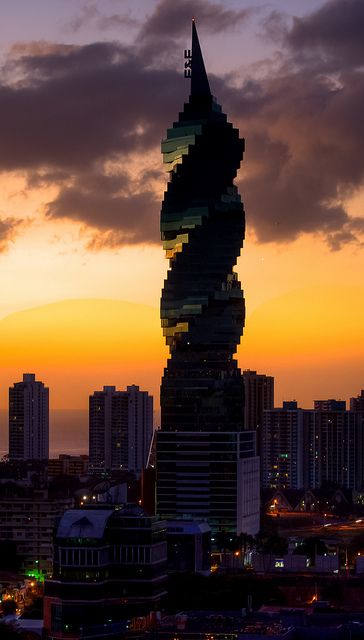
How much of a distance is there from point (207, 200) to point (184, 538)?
24889 mm

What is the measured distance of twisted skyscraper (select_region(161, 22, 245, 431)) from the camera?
3925 inches

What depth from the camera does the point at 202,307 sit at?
99.6 m

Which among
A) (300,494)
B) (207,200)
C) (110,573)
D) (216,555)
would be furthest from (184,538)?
(300,494)

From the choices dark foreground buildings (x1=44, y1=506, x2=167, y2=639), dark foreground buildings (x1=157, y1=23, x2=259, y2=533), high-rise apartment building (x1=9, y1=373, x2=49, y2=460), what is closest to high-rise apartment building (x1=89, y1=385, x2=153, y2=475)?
high-rise apartment building (x1=9, y1=373, x2=49, y2=460)

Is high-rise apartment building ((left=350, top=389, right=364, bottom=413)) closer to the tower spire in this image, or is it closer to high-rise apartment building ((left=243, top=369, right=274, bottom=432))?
high-rise apartment building ((left=243, top=369, right=274, bottom=432))

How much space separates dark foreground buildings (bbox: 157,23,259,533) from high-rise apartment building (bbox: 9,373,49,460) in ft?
210

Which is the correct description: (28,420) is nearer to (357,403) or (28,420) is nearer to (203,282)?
(357,403)

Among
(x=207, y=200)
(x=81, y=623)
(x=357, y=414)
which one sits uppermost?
(x=207, y=200)

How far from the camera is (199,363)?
100312 millimetres

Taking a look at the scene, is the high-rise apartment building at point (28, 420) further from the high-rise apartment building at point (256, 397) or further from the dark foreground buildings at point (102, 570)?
the dark foreground buildings at point (102, 570)

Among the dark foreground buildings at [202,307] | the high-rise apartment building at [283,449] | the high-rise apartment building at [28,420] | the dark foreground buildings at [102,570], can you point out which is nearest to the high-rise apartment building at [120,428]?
the high-rise apartment building at [28,420]

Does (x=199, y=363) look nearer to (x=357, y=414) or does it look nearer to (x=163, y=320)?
(x=163, y=320)

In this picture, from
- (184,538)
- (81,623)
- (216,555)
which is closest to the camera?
(81,623)

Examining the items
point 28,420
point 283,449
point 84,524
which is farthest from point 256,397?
point 84,524
